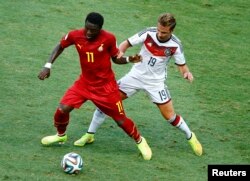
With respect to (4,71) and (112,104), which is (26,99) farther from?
(112,104)

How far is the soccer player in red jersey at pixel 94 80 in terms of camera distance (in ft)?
31.6

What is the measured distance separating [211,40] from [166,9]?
1.84 m

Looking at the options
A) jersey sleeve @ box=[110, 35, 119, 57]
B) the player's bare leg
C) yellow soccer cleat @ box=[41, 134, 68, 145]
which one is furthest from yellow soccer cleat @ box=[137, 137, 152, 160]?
jersey sleeve @ box=[110, 35, 119, 57]

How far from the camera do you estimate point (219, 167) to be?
9656mm

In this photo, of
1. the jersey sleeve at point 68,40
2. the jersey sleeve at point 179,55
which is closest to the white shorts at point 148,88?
the jersey sleeve at point 179,55

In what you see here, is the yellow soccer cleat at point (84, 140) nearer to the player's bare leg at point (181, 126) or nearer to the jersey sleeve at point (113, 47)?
the player's bare leg at point (181, 126)

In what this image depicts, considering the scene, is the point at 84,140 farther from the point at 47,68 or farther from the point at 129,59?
the point at 129,59

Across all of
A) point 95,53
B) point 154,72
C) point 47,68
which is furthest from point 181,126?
point 47,68

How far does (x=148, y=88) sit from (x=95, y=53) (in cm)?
112

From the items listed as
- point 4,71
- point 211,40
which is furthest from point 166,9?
point 4,71

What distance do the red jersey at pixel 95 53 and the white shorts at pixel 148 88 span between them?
596mm

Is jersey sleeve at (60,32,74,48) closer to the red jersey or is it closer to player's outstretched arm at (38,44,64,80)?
the red jersey

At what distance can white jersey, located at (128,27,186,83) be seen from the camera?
10.1 m

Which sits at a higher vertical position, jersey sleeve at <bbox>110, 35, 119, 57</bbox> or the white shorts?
jersey sleeve at <bbox>110, 35, 119, 57</bbox>
